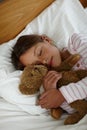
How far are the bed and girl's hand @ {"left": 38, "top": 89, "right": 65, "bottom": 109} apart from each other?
0.06 m

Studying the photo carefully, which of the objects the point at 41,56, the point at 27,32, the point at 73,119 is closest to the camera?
the point at 73,119

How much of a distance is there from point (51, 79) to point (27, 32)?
18.9 inches

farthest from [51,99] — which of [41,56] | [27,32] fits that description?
[27,32]

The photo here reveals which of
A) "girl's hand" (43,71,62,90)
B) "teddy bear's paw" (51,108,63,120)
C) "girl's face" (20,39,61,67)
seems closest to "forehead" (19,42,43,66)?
"girl's face" (20,39,61,67)

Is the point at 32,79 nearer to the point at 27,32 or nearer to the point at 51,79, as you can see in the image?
the point at 51,79

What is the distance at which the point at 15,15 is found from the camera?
1664 millimetres

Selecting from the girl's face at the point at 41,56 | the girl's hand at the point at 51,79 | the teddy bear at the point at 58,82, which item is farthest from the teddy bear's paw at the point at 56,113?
the girl's face at the point at 41,56

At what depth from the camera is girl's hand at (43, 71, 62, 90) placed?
1272 millimetres

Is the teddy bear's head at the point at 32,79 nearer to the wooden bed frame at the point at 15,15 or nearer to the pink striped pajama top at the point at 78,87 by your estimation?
the pink striped pajama top at the point at 78,87

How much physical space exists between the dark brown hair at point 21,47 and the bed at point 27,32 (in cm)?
4

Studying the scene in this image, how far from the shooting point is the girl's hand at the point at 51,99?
123 cm

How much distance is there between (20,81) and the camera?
1.30 metres

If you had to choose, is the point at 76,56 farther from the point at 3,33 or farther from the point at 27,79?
the point at 3,33

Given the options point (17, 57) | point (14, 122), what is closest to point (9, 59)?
point (17, 57)
